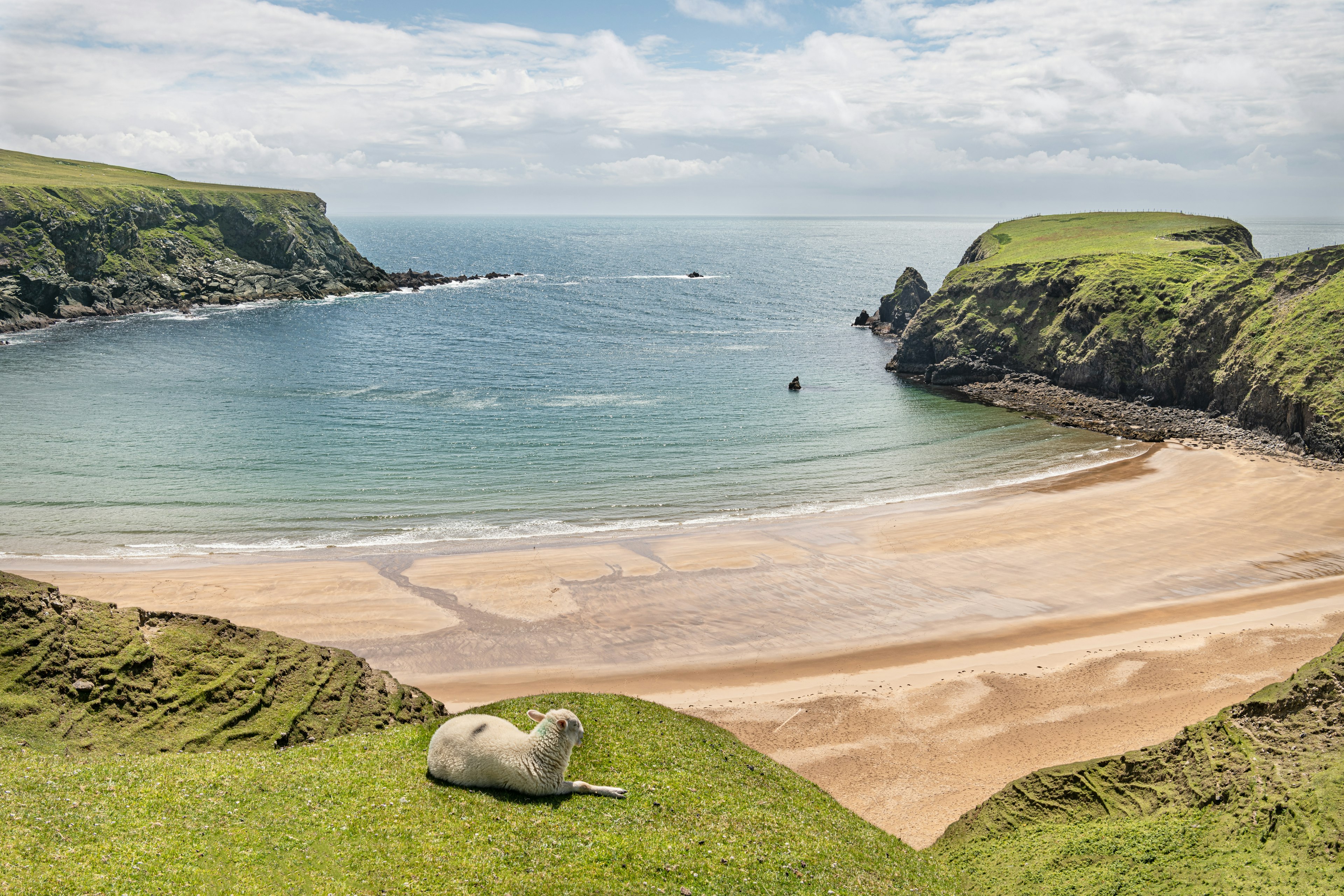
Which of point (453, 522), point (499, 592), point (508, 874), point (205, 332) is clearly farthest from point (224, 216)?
point (508, 874)

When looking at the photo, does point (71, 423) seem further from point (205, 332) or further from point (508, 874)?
point (508, 874)

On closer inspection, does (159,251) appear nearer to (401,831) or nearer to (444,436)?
(444,436)

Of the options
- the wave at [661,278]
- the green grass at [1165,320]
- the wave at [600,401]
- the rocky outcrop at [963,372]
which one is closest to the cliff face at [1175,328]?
the green grass at [1165,320]

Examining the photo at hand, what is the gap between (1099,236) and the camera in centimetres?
10638

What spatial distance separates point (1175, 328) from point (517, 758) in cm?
8044

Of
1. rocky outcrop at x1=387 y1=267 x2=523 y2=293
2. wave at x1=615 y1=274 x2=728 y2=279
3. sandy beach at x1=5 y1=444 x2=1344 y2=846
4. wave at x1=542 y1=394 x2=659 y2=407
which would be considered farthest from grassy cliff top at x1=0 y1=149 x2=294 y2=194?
sandy beach at x1=5 y1=444 x2=1344 y2=846

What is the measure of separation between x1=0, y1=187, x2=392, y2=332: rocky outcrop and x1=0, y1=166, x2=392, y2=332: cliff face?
7.1 inches

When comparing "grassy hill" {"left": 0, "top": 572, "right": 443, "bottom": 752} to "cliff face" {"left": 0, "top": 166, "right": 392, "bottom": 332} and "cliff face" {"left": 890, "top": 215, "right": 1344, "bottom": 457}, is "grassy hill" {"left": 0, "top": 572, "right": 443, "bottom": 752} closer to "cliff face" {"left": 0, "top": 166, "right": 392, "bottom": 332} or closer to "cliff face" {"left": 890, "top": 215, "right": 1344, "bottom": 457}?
"cliff face" {"left": 890, "top": 215, "right": 1344, "bottom": 457}

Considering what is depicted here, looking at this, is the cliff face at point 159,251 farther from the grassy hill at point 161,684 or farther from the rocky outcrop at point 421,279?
the grassy hill at point 161,684

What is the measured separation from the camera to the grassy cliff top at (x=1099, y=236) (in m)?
96.8

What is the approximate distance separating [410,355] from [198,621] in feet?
263

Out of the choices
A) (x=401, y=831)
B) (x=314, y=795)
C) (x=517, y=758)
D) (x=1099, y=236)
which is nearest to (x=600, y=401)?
(x=517, y=758)

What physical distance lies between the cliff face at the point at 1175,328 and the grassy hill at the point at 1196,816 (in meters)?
54.7

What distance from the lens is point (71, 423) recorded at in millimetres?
64438
